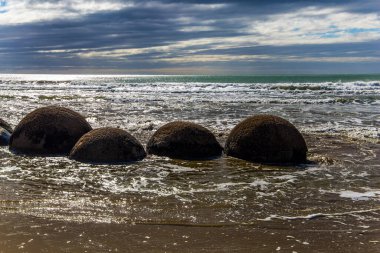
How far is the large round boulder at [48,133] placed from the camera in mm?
10672

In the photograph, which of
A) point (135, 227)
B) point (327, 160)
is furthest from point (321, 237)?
point (327, 160)

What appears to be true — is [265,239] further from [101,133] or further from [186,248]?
[101,133]

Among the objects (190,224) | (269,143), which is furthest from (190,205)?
(269,143)

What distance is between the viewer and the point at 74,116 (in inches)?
441

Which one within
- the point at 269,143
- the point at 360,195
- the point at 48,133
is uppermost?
the point at 48,133

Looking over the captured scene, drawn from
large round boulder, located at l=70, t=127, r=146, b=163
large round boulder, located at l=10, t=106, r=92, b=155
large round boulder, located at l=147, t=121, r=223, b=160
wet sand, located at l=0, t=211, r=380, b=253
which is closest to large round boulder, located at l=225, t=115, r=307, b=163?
large round boulder, located at l=147, t=121, r=223, b=160

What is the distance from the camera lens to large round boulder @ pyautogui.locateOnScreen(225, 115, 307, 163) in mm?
10008

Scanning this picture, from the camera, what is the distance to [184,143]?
1040 centimetres

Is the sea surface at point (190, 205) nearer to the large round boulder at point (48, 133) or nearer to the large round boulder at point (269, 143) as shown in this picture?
the large round boulder at point (269, 143)

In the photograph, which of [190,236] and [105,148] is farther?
[105,148]

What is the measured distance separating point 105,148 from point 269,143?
3705mm

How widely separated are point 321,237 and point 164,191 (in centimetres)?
291

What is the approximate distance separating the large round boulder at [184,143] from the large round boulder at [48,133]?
6.46ft

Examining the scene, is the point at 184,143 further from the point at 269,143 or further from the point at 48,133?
the point at 48,133
